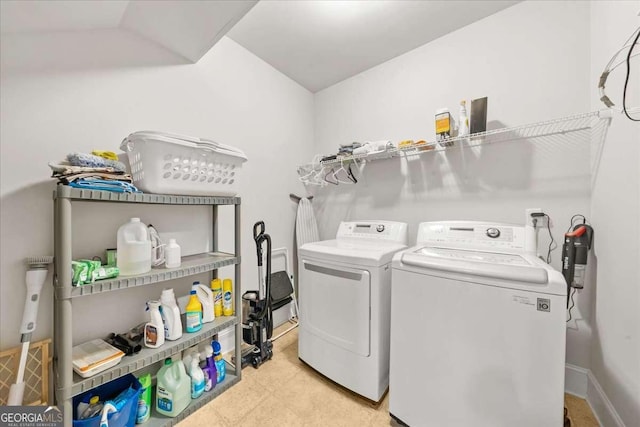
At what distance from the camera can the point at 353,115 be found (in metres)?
2.51

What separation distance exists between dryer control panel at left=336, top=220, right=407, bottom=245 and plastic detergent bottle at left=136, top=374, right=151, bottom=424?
62.2 inches

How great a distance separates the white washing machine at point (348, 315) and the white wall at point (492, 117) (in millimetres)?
683

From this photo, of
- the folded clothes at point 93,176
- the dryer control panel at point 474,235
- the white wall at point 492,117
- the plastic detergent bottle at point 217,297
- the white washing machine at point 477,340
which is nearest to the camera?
the white washing machine at point 477,340

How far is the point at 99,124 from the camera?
1309 millimetres

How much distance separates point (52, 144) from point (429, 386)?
2.23m

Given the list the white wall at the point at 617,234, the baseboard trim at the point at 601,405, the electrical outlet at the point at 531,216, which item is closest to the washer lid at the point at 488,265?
the white wall at the point at 617,234

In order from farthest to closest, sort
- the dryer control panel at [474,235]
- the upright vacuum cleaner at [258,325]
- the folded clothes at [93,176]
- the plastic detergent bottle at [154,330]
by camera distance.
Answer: the upright vacuum cleaner at [258,325] < the dryer control panel at [474,235] < the plastic detergent bottle at [154,330] < the folded clothes at [93,176]

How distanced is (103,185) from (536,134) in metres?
2.53

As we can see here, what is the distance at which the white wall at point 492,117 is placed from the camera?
1.47 m

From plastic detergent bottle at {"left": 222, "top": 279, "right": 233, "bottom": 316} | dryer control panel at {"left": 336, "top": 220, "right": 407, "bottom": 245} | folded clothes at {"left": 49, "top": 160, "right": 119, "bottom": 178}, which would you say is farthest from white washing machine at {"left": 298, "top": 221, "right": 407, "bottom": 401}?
folded clothes at {"left": 49, "top": 160, "right": 119, "bottom": 178}

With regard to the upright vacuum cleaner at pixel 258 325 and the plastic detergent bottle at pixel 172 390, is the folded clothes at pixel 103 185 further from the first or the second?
the plastic detergent bottle at pixel 172 390

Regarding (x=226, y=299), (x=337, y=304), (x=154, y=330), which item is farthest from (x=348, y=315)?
(x=154, y=330)

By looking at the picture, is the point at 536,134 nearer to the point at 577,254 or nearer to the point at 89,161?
the point at 577,254

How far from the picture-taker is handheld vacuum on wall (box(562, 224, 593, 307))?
1.28 meters
